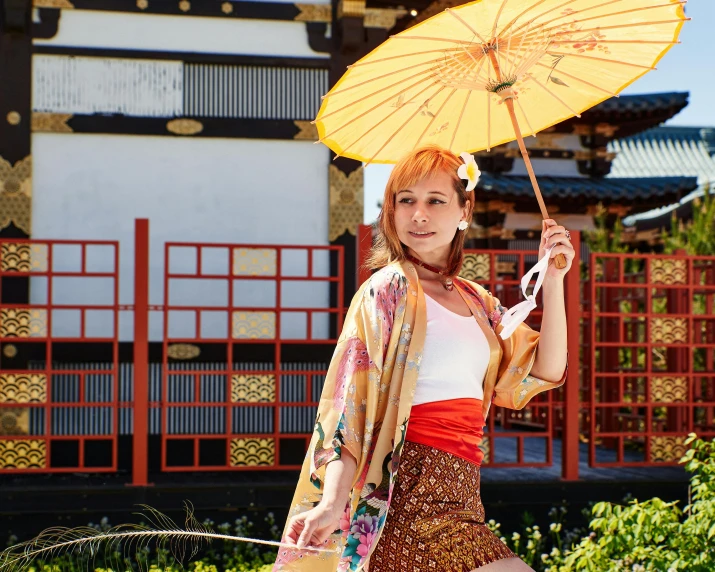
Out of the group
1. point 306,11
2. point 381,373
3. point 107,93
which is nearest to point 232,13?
point 306,11

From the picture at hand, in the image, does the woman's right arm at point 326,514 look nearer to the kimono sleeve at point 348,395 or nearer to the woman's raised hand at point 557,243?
the kimono sleeve at point 348,395

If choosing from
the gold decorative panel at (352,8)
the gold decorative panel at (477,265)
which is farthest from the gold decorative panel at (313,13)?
the gold decorative panel at (477,265)

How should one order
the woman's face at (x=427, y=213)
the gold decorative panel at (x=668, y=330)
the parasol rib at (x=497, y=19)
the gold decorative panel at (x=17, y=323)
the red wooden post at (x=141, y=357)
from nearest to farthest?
the woman's face at (x=427, y=213) < the parasol rib at (x=497, y=19) < the red wooden post at (x=141, y=357) < the gold decorative panel at (x=17, y=323) < the gold decorative panel at (x=668, y=330)

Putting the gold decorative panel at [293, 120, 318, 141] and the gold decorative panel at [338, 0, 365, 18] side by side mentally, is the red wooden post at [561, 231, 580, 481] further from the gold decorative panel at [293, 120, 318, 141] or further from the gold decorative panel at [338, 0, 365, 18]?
the gold decorative panel at [338, 0, 365, 18]

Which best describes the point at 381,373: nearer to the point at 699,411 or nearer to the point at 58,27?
the point at 58,27

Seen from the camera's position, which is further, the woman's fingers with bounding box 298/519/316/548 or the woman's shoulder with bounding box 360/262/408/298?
the woman's shoulder with bounding box 360/262/408/298

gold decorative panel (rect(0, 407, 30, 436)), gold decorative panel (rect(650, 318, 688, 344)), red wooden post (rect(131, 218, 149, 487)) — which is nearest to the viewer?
red wooden post (rect(131, 218, 149, 487))

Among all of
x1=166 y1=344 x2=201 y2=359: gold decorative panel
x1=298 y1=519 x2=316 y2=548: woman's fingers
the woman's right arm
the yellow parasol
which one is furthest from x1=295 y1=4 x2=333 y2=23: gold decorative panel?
x1=298 y1=519 x2=316 y2=548: woman's fingers

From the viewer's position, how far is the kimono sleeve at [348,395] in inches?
90.4

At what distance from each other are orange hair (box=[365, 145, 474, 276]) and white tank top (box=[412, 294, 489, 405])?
0.18 metres

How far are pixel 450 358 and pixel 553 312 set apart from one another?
36 cm

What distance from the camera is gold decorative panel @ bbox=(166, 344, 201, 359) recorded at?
755 cm

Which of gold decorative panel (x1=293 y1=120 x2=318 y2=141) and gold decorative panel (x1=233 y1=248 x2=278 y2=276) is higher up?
gold decorative panel (x1=293 y1=120 x2=318 y2=141)

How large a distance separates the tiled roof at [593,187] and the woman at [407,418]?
10131mm
